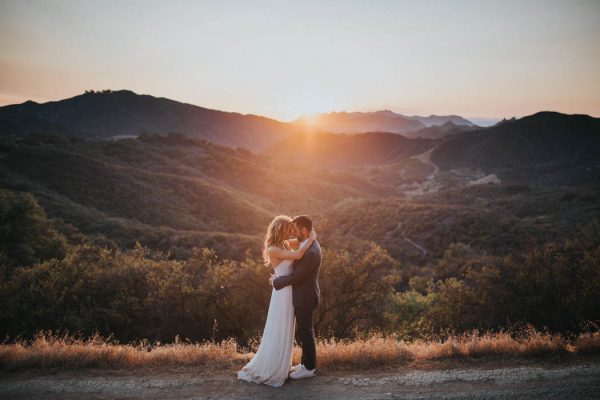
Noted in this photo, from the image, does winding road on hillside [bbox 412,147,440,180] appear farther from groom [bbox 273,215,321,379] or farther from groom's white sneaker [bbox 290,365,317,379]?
groom [bbox 273,215,321,379]

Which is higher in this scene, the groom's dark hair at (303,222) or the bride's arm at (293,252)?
the groom's dark hair at (303,222)

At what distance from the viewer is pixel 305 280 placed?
218 inches

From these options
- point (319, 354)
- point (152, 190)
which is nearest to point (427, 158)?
point (152, 190)

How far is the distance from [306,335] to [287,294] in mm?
738

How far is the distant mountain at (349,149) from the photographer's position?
156500 mm

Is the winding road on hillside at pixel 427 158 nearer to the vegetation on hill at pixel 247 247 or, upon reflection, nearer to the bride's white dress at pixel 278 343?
the vegetation on hill at pixel 247 247

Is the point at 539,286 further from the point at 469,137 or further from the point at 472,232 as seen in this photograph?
the point at 469,137

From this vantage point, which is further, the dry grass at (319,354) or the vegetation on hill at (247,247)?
the vegetation on hill at (247,247)

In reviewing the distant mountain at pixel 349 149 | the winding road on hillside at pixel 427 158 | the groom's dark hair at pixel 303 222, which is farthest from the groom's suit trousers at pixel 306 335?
the distant mountain at pixel 349 149

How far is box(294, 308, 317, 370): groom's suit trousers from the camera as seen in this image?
5574 mm

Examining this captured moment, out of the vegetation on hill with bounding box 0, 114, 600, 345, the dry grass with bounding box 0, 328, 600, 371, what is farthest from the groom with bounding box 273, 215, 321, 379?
the vegetation on hill with bounding box 0, 114, 600, 345

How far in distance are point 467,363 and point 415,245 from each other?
1280 inches

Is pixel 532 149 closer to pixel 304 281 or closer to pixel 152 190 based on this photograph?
pixel 152 190

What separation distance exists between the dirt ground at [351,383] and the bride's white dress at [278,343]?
6.5 inches
